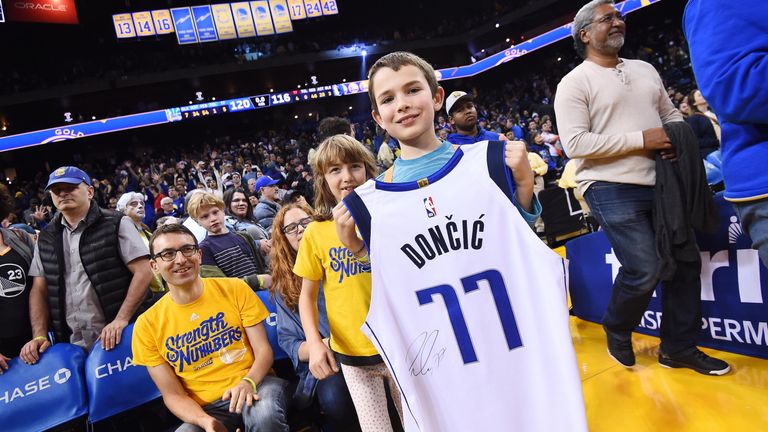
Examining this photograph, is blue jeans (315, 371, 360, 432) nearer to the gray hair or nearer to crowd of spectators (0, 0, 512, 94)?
the gray hair

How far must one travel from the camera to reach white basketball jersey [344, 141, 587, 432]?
3.94 ft

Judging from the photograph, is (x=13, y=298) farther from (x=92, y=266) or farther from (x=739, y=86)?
(x=739, y=86)

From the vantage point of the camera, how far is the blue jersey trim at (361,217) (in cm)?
125

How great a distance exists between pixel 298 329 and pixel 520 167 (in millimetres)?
1704

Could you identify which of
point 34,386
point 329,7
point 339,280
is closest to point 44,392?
point 34,386

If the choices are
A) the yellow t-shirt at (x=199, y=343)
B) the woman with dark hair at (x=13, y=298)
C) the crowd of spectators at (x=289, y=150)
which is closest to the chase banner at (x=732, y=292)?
the yellow t-shirt at (x=199, y=343)

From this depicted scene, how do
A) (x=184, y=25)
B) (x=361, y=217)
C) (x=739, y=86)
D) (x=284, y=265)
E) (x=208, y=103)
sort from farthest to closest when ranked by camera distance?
(x=208, y=103) < (x=184, y=25) < (x=284, y=265) < (x=361, y=217) < (x=739, y=86)

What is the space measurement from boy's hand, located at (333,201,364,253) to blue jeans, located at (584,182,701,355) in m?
1.48

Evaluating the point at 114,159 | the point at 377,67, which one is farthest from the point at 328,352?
the point at 114,159

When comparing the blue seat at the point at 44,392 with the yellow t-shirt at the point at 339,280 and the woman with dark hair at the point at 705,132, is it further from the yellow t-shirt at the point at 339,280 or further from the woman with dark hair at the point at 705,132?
the woman with dark hair at the point at 705,132

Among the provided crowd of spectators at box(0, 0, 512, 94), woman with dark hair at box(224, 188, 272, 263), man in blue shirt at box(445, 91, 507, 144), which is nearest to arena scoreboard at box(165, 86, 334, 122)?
crowd of spectators at box(0, 0, 512, 94)

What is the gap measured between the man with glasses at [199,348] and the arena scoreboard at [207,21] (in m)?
20.6

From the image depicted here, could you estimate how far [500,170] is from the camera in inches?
46.6

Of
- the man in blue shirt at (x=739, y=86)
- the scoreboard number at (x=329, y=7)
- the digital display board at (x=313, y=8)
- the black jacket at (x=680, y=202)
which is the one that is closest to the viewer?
the man in blue shirt at (x=739, y=86)
